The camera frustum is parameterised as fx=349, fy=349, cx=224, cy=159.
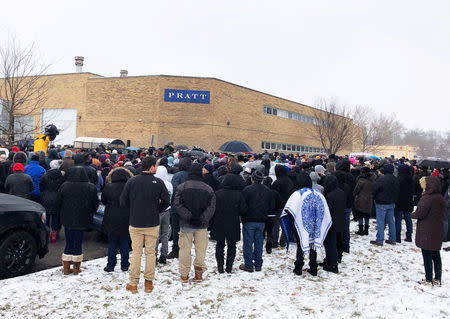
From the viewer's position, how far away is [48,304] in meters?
4.88

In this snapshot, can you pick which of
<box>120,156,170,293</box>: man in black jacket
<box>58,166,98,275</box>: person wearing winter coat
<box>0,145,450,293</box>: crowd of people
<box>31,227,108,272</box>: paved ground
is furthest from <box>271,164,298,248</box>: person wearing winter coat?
<box>31,227,108,272</box>: paved ground

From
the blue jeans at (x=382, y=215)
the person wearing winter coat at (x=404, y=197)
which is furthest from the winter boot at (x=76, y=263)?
the person wearing winter coat at (x=404, y=197)

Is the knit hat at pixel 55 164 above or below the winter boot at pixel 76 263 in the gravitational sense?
above

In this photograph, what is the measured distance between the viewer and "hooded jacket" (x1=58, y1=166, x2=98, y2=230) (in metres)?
5.82

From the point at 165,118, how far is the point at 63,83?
1346cm

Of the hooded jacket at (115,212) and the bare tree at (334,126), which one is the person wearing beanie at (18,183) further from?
the bare tree at (334,126)

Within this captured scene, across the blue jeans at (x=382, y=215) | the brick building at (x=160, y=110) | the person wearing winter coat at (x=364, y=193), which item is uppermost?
the brick building at (x=160, y=110)

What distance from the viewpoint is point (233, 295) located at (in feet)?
17.7

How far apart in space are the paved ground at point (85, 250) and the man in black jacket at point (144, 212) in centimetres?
214

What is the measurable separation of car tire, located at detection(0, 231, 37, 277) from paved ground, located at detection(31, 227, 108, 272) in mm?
352

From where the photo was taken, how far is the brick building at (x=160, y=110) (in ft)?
102

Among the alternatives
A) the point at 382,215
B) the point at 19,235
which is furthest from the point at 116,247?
the point at 382,215

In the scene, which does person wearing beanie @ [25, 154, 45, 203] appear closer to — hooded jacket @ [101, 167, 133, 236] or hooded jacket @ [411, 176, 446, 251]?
hooded jacket @ [101, 167, 133, 236]

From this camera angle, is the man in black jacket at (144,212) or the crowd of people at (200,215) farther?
the crowd of people at (200,215)
